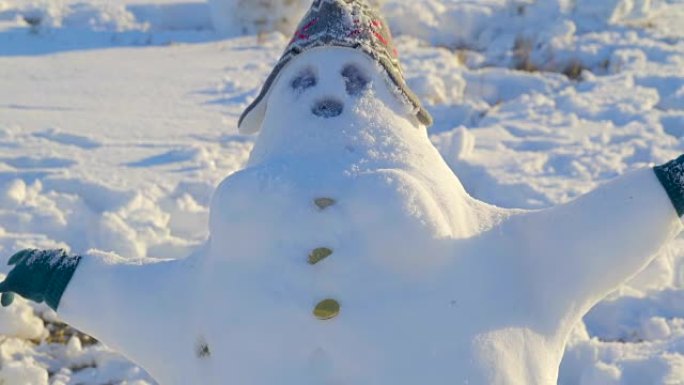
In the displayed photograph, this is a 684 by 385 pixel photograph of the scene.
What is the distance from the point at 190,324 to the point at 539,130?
12.4 feet

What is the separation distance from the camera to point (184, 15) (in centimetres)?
806

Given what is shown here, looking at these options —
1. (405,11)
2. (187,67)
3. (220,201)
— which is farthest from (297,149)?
(405,11)

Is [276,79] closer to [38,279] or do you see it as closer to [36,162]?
[38,279]

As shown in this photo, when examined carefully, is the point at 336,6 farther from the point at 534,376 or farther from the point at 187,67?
the point at 187,67

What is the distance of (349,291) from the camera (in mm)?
1784

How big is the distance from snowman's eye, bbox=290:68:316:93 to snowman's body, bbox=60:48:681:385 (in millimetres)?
65

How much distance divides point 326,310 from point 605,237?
2.10ft

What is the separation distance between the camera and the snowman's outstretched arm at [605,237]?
1.88 m

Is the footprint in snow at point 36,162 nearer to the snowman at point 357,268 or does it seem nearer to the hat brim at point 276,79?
the hat brim at point 276,79

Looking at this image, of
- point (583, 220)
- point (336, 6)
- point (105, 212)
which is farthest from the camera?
point (105, 212)

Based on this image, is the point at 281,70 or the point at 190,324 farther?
the point at 281,70

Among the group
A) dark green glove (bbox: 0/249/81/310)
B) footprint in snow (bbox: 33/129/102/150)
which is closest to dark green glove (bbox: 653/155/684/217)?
dark green glove (bbox: 0/249/81/310)

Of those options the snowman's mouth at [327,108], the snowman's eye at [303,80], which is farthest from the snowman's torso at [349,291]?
the snowman's eye at [303,80]

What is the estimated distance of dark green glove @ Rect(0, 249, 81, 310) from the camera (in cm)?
201
